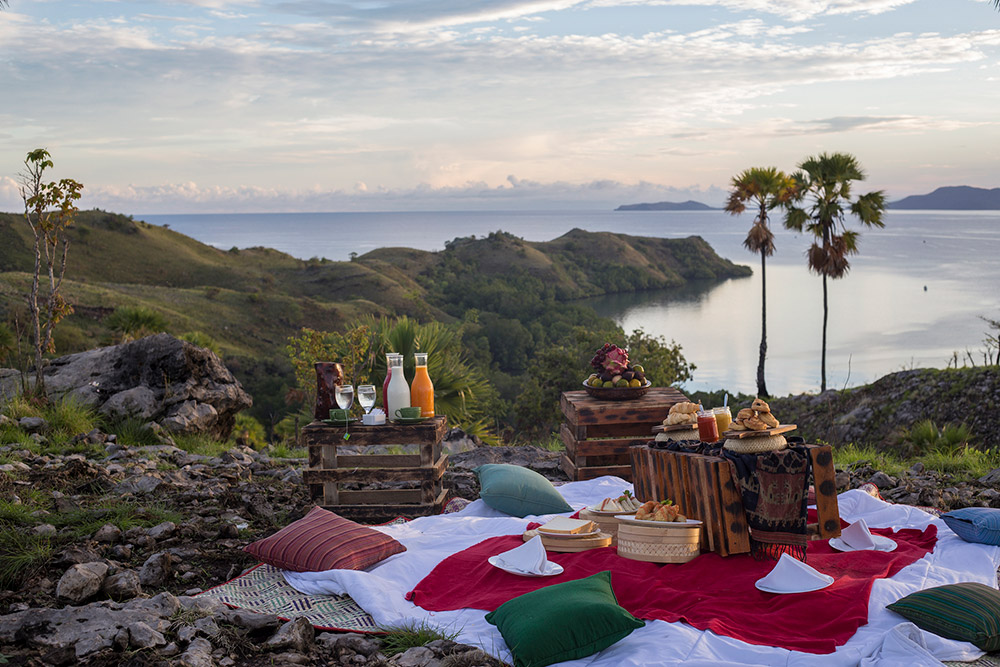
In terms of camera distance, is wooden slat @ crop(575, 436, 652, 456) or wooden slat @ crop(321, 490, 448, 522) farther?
wooden slat @ crop(575, 436, 652, 456)

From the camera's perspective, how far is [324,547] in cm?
399

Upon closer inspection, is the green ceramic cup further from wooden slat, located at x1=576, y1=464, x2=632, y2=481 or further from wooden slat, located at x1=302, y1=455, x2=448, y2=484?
wooden slat, located at x1=576, y1=464, x2=632, y2=481

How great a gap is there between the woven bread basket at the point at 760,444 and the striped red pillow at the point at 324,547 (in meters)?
1.88

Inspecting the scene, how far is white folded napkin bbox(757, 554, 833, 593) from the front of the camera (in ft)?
11.1

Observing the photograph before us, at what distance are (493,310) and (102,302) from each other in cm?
3750

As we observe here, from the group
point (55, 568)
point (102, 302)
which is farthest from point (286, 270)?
point (55, 568)

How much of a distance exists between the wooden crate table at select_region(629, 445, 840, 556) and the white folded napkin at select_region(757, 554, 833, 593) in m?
0.35

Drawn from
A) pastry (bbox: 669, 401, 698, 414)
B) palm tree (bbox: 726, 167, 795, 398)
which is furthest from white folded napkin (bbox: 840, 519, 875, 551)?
palm tree (bbox: 726, 167, 795, 398)

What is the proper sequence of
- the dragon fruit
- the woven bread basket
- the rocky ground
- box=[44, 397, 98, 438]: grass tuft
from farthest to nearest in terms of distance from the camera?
box=[44, 397, 98, 438]: grass tuft → the dragon fruit → the woven bread basket → the rocky ground

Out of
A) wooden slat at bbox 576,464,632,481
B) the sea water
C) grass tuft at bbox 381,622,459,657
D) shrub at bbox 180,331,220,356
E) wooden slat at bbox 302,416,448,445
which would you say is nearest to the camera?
grass tuft at bbox 381,622,459,657

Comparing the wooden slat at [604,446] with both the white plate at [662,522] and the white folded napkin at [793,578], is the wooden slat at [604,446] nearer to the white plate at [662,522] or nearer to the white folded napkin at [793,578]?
the white plate at [662,522]

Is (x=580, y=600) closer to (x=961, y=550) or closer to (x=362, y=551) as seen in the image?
(x=362, y=551)

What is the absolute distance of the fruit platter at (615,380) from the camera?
6.27 meters

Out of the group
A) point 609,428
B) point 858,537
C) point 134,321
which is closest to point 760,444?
point 858,537
